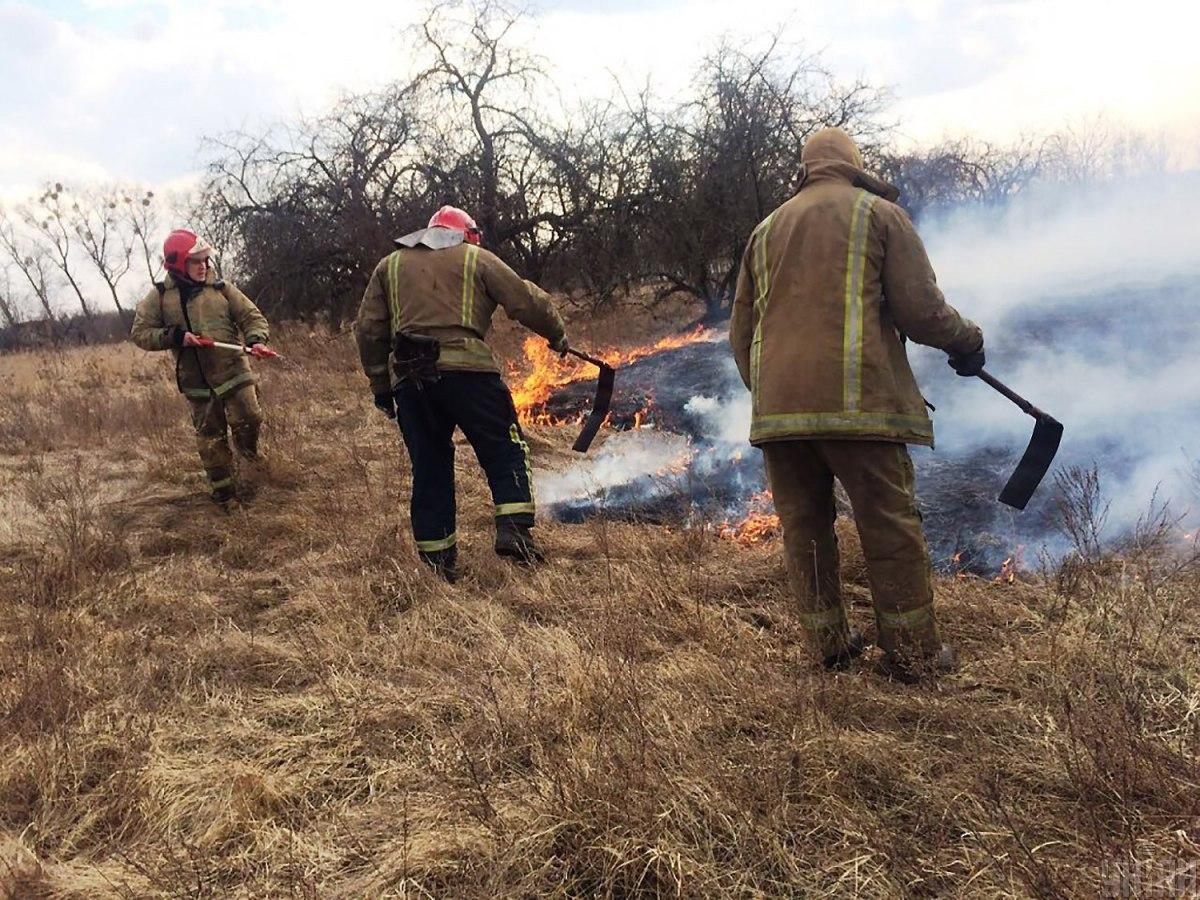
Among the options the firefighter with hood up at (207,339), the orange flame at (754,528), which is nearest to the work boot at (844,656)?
the orange flame at (754,528)

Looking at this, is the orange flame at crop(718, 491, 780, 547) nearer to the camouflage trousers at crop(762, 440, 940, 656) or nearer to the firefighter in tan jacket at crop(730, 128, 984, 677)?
the camouflage trousers at crop(762, 440, 940, 656)

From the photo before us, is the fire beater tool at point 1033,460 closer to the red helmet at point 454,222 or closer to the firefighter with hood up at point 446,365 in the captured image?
the firefighter with hood up at point 446,365

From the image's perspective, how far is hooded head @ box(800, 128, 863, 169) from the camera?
2795 mm

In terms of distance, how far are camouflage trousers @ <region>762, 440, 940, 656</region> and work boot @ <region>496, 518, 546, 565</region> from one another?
162 centimetres

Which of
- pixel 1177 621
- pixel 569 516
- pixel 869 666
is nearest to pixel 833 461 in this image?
pixel 869 666

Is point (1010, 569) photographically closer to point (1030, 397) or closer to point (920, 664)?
point (920, 664)

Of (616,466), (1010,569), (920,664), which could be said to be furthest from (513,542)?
(1010,569)

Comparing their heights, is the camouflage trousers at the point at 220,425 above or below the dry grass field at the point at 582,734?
above

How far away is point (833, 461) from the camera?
2748mm

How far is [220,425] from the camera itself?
5859 millimetres

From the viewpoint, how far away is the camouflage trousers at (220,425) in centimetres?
581

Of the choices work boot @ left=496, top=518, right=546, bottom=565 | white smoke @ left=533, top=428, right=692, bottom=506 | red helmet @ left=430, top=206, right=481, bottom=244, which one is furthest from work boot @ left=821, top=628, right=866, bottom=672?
red helmet @ left=430, top=206, right=481, bottom=244

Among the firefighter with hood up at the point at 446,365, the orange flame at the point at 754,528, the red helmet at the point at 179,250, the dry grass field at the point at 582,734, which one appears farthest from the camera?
the red helmet at the point at 179,250

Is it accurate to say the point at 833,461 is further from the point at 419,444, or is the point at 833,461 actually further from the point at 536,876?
the point at 419,444
